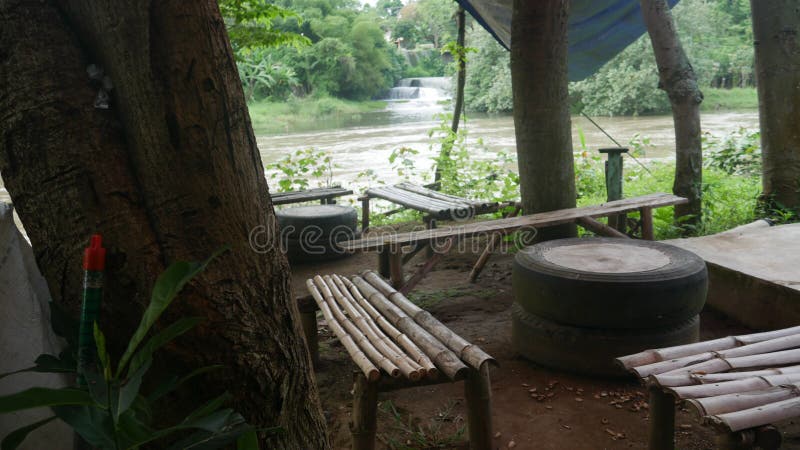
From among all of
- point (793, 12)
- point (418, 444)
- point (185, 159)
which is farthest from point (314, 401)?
point (793, 12)

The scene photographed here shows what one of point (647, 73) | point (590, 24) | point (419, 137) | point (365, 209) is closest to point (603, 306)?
point (365, 209)

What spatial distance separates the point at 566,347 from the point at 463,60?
574cm

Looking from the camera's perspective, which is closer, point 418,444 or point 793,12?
point 418,444

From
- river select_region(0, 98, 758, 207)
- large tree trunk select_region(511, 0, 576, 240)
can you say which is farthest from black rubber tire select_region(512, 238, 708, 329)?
river select_region(0, 98, 758, 207)

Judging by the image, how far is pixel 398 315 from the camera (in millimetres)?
2473

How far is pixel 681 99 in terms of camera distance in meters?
5.27

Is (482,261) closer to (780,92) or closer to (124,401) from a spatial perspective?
(780,92)

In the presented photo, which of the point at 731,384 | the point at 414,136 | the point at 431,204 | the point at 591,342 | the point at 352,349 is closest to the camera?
the point at 731,384

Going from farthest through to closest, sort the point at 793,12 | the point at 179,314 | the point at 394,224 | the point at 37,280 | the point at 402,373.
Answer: the point at 394,224
the point at 793,12
the point at 402,373
the point at 37,280
the point at 179,314

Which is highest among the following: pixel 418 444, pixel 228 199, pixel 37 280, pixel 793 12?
pixel 793 12

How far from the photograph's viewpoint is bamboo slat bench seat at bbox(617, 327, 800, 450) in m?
1.63

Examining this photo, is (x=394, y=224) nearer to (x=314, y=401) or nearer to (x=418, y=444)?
(x=418, y=444)

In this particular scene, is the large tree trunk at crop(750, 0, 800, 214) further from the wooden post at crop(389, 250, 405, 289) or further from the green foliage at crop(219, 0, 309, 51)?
the green foliage at crop(219, 0, 309, 51)

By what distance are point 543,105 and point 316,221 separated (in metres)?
2.37
